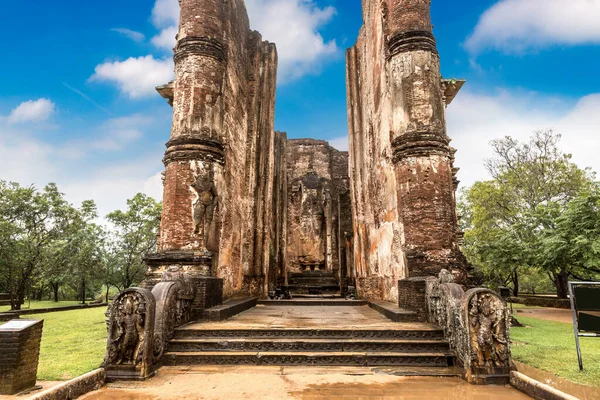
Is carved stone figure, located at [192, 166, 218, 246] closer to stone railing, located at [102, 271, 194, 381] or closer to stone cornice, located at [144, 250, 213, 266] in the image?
stone cornice, located at [144, 250, 213, 266]

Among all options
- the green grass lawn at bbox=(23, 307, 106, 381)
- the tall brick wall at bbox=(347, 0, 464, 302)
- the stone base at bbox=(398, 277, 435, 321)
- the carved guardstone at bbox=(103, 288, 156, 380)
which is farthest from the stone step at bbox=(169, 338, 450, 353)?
the tall brick wall at bbox=(347, 0, 464, 302)

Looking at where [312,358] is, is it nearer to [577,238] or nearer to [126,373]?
[126,373]

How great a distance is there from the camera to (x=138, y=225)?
1033 inches

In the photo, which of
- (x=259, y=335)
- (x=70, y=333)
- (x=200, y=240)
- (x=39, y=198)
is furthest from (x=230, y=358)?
(x=39, y=198)

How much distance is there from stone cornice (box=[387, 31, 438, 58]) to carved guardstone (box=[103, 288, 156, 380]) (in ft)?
22.9

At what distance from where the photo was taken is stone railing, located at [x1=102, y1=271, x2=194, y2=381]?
14.6ft

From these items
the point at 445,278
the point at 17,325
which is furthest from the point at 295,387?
the point at 17,325

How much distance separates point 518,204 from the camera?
21.7 meters

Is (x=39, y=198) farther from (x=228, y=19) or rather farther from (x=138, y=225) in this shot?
(x=228, y=19)

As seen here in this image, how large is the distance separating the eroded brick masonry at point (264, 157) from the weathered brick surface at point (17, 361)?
240 cm

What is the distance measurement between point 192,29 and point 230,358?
7145 mm

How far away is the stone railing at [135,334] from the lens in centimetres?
445

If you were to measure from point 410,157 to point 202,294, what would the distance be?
488 cm

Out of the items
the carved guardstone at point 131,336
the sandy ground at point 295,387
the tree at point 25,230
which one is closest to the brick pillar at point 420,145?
the sandy ground at point 295,387
